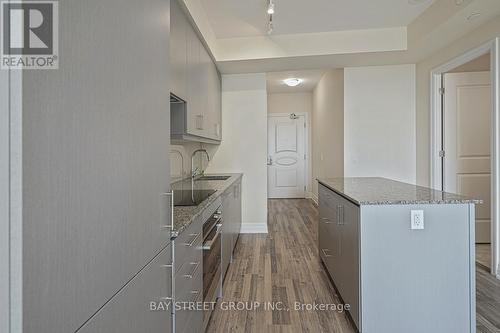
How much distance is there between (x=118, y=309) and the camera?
0.77 metres

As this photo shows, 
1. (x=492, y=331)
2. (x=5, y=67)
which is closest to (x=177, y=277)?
(x=5, y=67)

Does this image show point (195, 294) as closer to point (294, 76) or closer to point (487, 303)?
point (487, 303)

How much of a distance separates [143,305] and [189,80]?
199cm

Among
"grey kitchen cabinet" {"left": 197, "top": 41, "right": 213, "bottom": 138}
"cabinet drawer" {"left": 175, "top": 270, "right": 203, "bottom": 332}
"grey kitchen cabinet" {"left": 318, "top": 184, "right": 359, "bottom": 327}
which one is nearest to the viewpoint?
"cabinet drawer" {"left": 175, "top": 270, "right": 203, "bottom": 332}

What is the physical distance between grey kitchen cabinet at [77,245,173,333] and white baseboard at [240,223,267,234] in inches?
130

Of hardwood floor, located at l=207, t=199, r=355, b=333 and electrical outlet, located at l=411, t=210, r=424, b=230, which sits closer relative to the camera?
electrical outlet, located at l=411, t=210, r=424, b=230

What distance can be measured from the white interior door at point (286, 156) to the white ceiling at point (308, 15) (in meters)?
3.95

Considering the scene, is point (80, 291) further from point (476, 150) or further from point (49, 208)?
point (476, 150)

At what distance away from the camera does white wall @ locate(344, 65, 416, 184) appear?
4113mm

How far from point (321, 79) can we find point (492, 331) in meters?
4.92

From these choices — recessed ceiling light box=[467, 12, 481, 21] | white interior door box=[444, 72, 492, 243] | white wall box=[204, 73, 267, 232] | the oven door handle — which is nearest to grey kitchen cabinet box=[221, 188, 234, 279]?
the oven door handle

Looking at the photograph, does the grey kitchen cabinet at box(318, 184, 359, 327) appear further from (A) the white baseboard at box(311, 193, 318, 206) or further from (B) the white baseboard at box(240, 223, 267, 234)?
(A) the white baseboard at box(311, 193, 318, 206)

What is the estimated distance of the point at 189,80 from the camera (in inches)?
98.7

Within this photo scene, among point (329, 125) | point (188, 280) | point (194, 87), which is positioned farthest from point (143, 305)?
point (329, 125)
